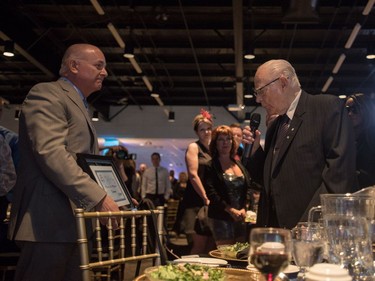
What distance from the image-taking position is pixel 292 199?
2.12 m

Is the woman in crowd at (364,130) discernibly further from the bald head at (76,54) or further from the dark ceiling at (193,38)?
the dark ceiling at (193,38)

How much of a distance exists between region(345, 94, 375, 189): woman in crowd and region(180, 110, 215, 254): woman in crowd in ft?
4.31

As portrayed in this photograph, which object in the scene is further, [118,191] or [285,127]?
[285,127]

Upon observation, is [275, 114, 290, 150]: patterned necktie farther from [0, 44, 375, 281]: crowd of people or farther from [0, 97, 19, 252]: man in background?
[0, 97, 19, 252]: man in background

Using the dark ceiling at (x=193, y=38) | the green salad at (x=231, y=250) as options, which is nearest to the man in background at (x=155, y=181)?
the dark ceiling at (x=193, y=38)

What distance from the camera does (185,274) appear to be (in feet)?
3.95

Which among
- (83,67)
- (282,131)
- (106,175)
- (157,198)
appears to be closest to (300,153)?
(282,131)

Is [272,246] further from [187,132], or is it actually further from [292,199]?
[187,132]

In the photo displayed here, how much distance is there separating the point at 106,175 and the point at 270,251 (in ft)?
4.09

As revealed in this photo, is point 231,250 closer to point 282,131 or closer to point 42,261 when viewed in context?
point 282,131

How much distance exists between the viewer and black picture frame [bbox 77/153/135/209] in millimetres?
1954

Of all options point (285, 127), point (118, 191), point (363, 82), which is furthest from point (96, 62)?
point (363, 82)

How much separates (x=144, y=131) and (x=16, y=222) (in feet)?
45.0

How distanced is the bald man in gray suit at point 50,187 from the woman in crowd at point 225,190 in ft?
4.89
